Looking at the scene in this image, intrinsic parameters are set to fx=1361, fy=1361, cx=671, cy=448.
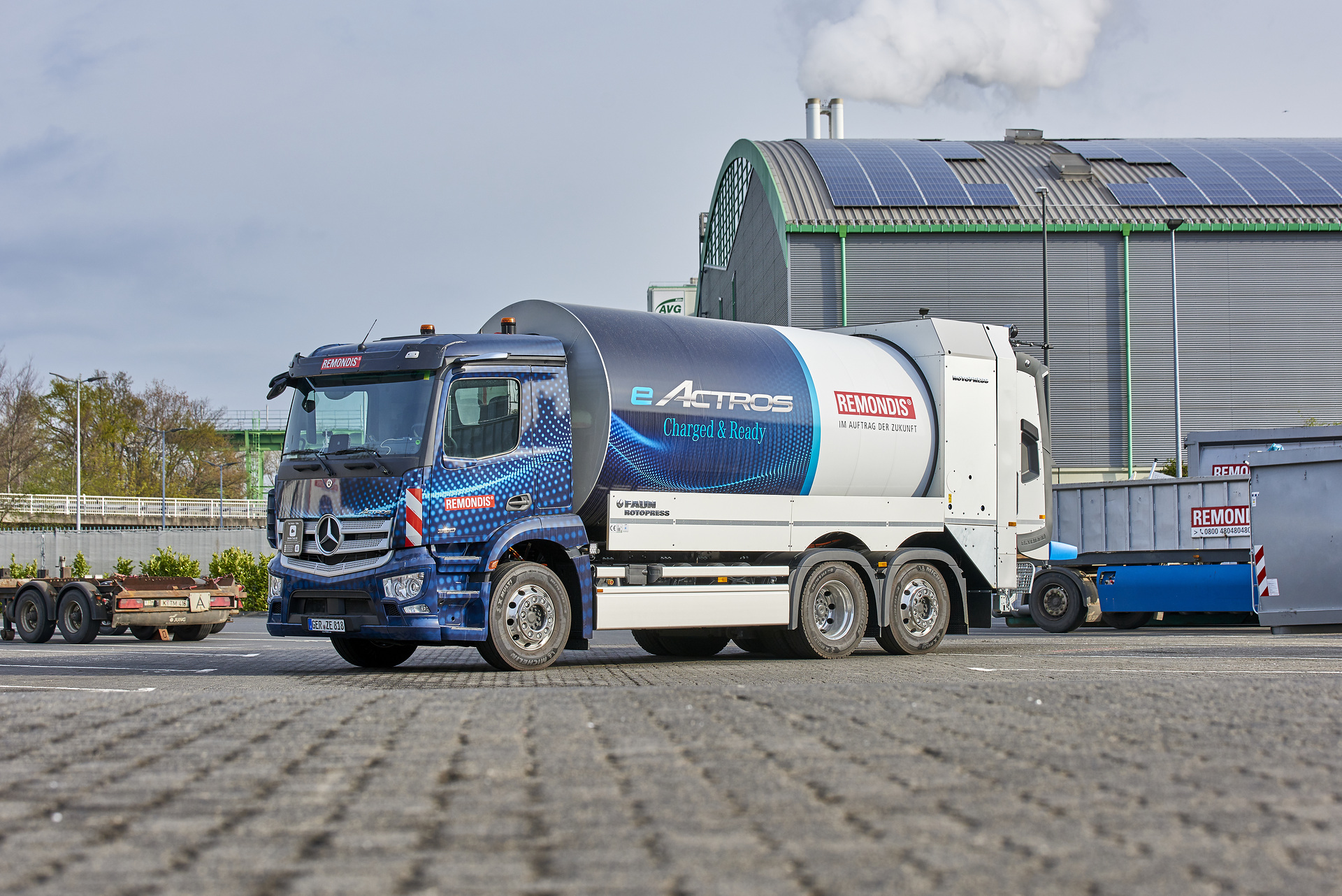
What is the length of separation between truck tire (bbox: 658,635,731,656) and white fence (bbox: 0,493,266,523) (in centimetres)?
4351

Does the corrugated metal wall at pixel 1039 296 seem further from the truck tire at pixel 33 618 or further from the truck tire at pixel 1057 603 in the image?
the truck tire at pixel 33 618

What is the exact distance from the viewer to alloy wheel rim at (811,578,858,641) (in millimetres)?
14055

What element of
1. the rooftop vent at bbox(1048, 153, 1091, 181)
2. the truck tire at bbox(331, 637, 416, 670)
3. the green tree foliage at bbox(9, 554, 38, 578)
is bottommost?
the truck tire at bbox(331, 637, 416, 670)

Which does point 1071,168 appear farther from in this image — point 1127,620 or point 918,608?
point 918,608

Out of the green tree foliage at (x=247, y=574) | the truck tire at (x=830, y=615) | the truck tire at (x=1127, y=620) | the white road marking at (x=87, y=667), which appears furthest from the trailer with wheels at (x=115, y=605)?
the green tree foliage at (x=247, y=574)

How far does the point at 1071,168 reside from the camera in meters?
49.6

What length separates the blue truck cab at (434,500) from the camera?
11.6 metres

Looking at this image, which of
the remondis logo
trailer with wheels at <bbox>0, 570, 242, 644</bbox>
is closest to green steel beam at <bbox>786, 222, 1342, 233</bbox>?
trailer with wheels at <bbox>0, 570, 242, 644</bbox>

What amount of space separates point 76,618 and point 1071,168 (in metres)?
39.6

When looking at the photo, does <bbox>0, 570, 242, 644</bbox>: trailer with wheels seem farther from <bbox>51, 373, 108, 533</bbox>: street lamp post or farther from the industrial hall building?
<bbox>51, 373, 108, 533</bbox>: street lamp post

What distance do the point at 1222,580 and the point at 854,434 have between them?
9790mm

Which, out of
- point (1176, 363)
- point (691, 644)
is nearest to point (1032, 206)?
point (1176, 363)

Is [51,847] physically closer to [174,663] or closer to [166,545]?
[174,663]

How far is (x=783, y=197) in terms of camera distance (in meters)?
47.3
